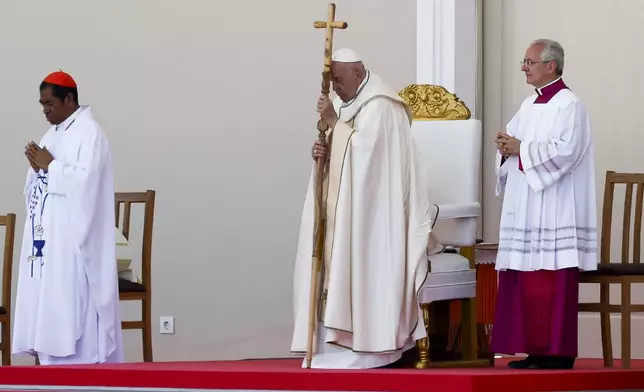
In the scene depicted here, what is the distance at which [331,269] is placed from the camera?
5.71 meters

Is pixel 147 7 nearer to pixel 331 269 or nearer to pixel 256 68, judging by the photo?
pixel 256 68

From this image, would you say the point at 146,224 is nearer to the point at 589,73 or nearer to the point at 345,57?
the point at 345,57

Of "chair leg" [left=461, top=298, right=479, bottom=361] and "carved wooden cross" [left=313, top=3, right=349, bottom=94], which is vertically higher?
"carved wooden cross" [left=313, top=3, right=349, bottom=94]

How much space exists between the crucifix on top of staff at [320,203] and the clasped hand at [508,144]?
0.87m

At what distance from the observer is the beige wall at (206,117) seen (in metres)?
8.13

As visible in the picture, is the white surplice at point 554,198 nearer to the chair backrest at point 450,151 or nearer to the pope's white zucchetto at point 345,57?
the chair backrest at point 450,151

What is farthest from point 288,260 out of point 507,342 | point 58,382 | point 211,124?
point 58,382

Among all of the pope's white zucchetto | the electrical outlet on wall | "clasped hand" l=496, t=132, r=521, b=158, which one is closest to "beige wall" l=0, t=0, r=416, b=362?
the electrical outlet on wall

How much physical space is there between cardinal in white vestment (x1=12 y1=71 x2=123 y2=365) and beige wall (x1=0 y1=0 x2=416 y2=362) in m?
1.83

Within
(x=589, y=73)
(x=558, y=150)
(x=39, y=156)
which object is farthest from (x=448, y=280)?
(x=589, y=73)

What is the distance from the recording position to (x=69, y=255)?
624cm

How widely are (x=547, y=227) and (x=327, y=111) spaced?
1.15 m

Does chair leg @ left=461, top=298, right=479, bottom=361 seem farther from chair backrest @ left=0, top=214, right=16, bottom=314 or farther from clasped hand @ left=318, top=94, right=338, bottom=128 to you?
chair backrest @ left=0, top=214, right=16, bottom=314

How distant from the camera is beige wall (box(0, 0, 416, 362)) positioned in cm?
813
